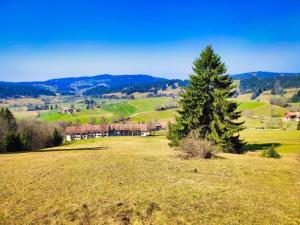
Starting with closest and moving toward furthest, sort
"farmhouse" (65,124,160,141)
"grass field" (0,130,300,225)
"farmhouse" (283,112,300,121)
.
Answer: "grass field" (0,130,300,225)
"farmhouse" (65,124,160,141)
"farmhouse" (283,112,300,121)

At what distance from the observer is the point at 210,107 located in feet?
142

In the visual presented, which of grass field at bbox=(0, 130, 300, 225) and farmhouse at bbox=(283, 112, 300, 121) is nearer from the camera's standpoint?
grass field at bbox=(0, 130, 300, 225)

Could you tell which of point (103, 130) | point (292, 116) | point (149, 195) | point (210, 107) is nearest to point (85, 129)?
point (103, 130)

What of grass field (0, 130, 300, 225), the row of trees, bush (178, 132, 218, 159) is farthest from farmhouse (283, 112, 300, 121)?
grass field (0, 130, 300, 225)

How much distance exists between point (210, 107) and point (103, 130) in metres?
115

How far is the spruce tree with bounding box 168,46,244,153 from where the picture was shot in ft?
137

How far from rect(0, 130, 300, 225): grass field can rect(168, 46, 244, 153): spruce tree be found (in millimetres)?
16489

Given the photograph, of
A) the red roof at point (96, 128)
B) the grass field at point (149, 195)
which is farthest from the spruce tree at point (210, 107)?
the red roof at point (96, 128)

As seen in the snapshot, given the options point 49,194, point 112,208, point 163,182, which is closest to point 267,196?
point 163,182

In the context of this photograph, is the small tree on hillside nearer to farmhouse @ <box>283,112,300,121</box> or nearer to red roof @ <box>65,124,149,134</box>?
red roof @ <box>65,124,149,134</box>

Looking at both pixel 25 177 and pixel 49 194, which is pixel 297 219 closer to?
pixel 49 194

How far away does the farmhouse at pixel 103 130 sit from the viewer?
151500 mm

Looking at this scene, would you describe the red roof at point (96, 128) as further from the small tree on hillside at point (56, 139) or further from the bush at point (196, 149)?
the bush at point (196, 149)

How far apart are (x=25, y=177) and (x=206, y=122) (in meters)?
28.4
